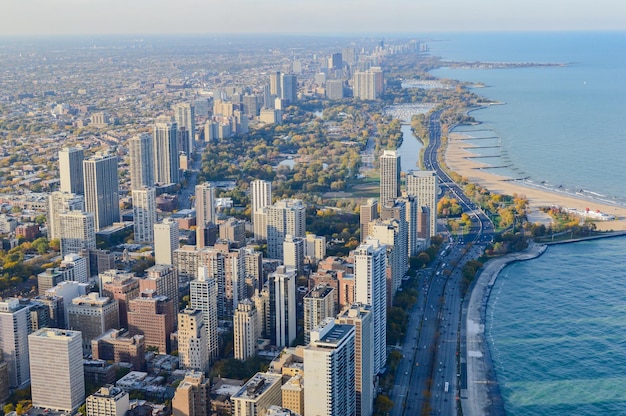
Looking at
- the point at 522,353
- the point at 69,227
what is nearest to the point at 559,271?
the point at 522,353

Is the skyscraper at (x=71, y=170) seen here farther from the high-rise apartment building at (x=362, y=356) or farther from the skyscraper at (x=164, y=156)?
the high-rise apartment building at (x=362, y=356)

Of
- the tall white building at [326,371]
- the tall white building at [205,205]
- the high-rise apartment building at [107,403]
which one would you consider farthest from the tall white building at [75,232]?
the tall white building at [326,371]

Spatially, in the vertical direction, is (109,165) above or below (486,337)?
above

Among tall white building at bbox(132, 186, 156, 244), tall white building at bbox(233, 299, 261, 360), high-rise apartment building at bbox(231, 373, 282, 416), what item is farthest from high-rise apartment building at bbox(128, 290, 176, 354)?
tall white building at bbox(132, 186, 156, 244)

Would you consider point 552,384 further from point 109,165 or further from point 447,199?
point 109,165

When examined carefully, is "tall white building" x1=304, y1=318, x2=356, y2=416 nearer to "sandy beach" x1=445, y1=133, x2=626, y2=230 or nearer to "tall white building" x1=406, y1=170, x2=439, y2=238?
"tall white building" x1=406, y1=170, x2=439, y2=238

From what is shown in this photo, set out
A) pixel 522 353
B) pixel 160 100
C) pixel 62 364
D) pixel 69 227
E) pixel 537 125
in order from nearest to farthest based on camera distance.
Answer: pixel 62 364
pixel 522 353
pixel 69 227
pixel 537 125
pixel 160 100

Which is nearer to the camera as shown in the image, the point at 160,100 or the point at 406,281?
the point at 406,281
